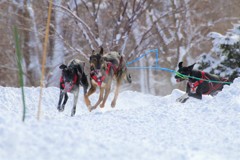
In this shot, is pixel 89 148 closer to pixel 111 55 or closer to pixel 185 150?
pixel 185 150

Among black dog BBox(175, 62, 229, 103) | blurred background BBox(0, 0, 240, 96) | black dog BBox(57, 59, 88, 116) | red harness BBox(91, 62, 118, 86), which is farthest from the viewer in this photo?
blurred background BBox(0, 0, 240, 96)

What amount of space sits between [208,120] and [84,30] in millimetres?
11056

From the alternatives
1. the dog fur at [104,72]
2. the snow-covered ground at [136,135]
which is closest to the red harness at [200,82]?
the snow-covered ground at [136,135]

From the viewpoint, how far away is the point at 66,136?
5.00 meters

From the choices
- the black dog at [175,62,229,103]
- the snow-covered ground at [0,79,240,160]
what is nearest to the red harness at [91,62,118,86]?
the black dog at [175,62,229,103]

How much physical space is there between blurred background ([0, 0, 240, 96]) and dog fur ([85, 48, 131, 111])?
15.7 feet

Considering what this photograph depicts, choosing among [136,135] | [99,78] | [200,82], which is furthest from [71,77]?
[136,135]

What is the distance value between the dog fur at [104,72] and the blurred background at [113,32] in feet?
15.7

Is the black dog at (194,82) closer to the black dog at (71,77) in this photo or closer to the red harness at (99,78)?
the red harness at (99,78)

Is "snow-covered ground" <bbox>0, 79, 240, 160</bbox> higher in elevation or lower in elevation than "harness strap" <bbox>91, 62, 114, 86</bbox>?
lower

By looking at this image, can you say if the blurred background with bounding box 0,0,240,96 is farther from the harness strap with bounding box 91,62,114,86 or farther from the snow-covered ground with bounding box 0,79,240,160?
the snow-covered ground with bounding box 0,79,240,160

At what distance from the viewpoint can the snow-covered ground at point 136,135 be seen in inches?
181

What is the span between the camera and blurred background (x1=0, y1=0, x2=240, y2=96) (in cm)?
1761

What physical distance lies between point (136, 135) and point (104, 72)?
4.60 metres
